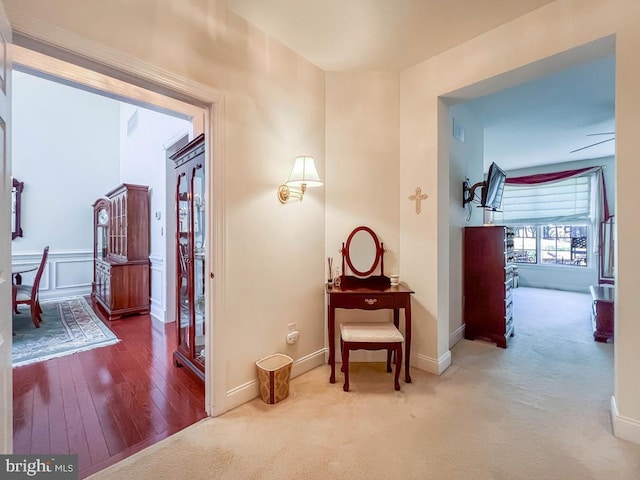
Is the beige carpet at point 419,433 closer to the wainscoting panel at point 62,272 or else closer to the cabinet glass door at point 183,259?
the cabinet glass door at point 183,259

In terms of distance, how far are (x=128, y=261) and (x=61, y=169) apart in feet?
10.8

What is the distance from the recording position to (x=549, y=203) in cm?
643

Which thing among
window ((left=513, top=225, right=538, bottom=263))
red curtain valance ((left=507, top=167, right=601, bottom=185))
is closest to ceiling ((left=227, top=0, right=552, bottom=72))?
red curtain valance ((left=507, top=167, right=601, bottom=185))

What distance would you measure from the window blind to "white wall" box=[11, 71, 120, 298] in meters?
9.03

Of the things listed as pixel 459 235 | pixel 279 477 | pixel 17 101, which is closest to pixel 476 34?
pixel 459 235

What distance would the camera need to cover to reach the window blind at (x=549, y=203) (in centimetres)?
601

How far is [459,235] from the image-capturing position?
11.5 feet

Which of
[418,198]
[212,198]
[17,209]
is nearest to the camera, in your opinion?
[212,198]

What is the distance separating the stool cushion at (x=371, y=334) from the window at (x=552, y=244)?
17.3ft

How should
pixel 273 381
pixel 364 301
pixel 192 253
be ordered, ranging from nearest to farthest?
1. pixel 273 381
2. pixel 364 301
3. pixel 192 253

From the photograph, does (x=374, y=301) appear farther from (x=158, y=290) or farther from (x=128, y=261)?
(x=128, y=261)

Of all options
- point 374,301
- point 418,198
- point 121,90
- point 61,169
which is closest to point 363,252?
point 374,301

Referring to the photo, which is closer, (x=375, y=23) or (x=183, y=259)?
(x=375, y=23)

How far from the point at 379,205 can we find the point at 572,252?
604cm
